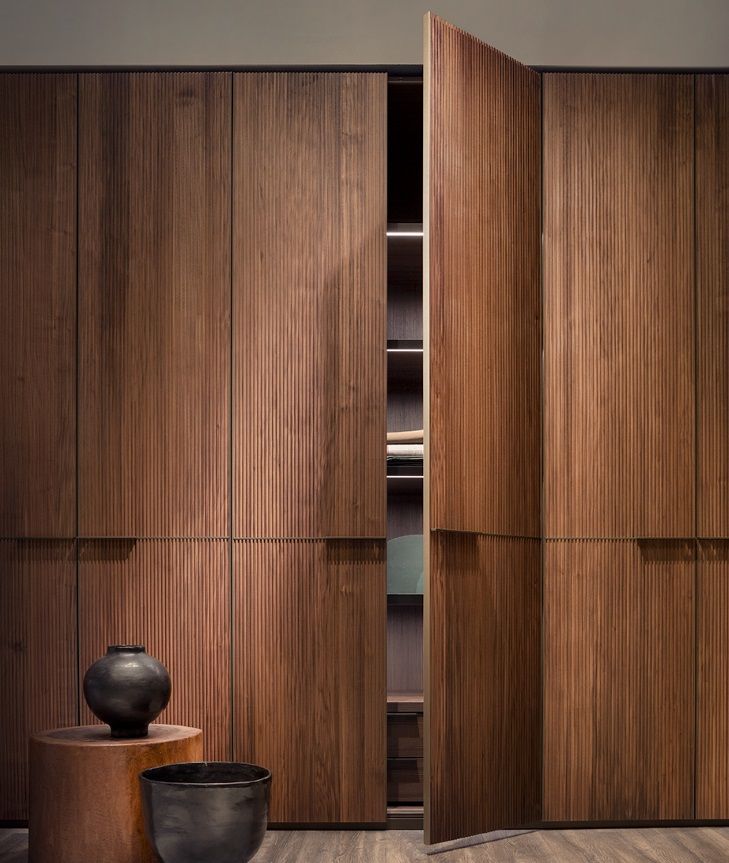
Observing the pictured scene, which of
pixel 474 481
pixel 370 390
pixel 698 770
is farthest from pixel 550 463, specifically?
pixel 698 770

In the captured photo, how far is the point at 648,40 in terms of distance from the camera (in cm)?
424

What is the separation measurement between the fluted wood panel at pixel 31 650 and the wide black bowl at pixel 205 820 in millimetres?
960

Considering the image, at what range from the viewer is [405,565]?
4.39m

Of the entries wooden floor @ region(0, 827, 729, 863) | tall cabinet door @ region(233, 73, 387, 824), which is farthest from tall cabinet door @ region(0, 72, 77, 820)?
tall cabinet door @ region(233, 73, 387, 824)

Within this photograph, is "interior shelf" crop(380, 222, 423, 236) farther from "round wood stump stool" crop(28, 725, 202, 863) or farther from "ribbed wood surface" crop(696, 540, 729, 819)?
"round wood stump stool" crop(28, 725, 202, 863)

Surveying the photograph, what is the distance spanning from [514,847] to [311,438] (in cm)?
152

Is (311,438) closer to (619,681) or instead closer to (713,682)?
(619,681)

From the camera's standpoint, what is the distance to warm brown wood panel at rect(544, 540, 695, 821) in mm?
4109

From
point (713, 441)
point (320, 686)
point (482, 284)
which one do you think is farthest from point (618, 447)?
point (320, 686)

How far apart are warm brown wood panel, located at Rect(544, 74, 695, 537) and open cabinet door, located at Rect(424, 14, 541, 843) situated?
0.28ft

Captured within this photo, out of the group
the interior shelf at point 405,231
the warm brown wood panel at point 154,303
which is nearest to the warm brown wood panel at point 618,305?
the interior shelf at point 405,231

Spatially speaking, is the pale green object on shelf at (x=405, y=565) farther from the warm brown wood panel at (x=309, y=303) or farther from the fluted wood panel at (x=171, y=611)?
the fluted wood panel at (x=171, y=611)

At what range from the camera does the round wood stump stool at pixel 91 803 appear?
3408mm

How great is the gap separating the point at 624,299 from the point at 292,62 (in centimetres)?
145
